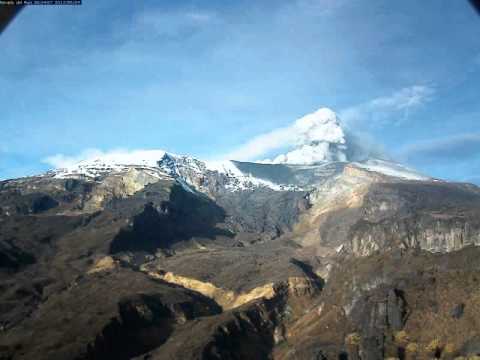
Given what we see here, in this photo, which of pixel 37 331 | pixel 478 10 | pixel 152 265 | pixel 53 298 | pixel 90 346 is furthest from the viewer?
pixel 152 265

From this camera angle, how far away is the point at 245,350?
11069 centimetres

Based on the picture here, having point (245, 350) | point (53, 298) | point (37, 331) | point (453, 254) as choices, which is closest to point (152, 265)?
point (53, 298)

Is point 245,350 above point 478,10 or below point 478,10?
below

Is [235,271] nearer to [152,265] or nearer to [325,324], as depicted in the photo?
[152,265]

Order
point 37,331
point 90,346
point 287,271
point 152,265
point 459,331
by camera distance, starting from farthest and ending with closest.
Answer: point 152,265
point 287,271
point 37,331
point 90,346
point 459,331

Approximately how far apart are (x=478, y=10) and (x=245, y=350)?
111907mm

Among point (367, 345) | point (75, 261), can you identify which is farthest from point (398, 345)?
point (75, 261)

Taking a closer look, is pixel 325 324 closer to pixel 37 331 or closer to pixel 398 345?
pixel 398 345

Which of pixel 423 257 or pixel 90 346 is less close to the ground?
pixel 423 257

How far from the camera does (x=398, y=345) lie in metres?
93.9

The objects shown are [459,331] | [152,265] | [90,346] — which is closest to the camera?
[459,331]

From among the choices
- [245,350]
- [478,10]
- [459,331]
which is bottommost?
[245,350]

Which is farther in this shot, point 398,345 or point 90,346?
point 90,346

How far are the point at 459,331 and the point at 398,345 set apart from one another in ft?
32.9
